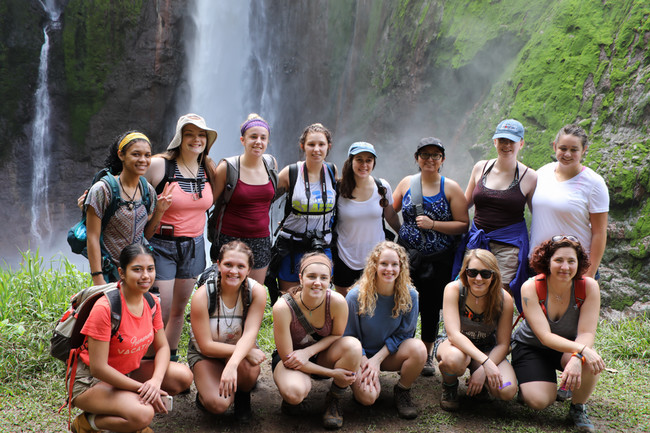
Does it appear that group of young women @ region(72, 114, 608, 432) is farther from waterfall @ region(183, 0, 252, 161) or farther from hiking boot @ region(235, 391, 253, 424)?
waterfall @ region(183, 0, 252, 161)

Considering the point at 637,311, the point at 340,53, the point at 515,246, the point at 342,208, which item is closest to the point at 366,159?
the point at 342,208

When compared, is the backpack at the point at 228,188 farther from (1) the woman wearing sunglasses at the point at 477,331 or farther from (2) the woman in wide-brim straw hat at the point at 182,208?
(1) the woman wearing sunglasses at the point at 477,331

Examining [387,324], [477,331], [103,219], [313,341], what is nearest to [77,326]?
[103,219]

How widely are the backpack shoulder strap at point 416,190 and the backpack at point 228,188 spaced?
1.09 meters

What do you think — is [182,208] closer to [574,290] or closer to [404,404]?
[404,404]

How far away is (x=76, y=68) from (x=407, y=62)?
9.17 metres

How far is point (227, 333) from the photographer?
3451 millimetres

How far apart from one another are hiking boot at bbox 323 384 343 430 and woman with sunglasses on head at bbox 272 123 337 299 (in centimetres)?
101

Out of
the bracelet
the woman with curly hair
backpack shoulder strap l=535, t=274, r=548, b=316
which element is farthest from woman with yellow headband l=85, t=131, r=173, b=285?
the bracelet

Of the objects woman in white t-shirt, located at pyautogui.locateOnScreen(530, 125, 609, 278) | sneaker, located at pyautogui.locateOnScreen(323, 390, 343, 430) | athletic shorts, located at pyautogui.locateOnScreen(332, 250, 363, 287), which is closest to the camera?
sneaker, located at pyautogui.locateOnScreen(323, 390, 343, 430)

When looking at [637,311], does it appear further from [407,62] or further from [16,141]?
[16,141]

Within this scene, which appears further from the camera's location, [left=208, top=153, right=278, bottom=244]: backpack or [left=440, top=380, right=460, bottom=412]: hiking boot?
[left=208, top=153, right=278, bottom=244]: backpack

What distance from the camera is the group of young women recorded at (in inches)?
130

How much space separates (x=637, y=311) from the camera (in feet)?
18.8
